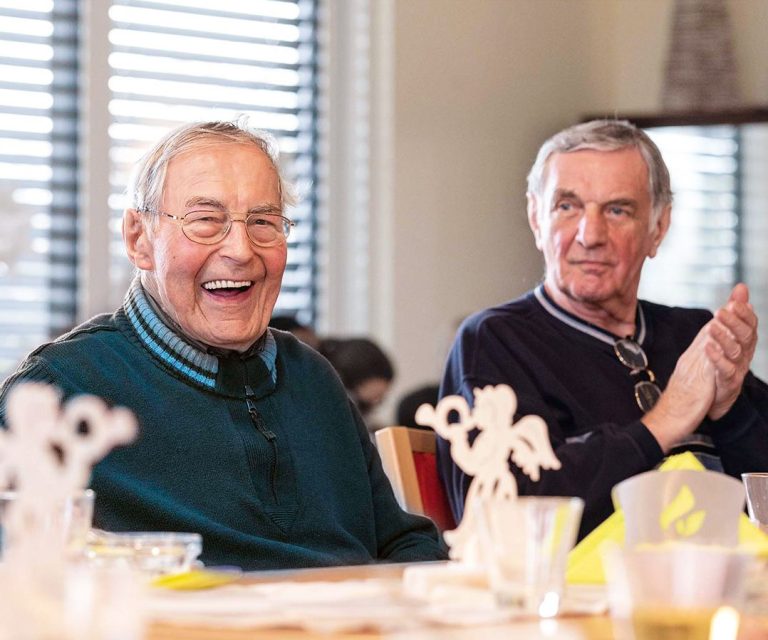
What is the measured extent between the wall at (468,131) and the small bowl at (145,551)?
3546mm

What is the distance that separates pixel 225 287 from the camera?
7.10 ft

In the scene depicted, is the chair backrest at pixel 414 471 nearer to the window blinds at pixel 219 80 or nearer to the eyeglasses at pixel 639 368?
the eyeglasses at pixel 639 368

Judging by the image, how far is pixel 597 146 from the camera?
2.71 meters

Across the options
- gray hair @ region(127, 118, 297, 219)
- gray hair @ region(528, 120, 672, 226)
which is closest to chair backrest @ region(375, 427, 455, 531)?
gray hair @ region(127, 118, 297, 219)

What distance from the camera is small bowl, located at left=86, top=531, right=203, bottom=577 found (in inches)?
53.9

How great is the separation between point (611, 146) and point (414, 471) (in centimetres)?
82

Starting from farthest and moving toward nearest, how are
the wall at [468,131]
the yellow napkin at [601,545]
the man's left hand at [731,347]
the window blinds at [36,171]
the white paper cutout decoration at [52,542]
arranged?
the wall at [468,131], the window blinds at [36,171], the man's left hand at [731,347], the yellow napkin at [601,545], the white paper cutout decoration at [52,542]

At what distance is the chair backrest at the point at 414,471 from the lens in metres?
2.20

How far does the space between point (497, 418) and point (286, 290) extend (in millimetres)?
3843

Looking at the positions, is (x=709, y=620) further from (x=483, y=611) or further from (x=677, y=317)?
(x=677, y=317)

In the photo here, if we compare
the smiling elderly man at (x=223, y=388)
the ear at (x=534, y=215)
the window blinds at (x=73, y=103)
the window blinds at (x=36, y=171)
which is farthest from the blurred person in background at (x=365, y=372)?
the smiling elderly man at (x=223, y=388)

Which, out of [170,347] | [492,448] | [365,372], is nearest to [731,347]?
[170,347]

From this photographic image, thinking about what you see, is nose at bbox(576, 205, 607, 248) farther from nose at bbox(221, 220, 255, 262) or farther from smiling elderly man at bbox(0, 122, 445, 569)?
nose at bbox(221, 220, 255, 262)

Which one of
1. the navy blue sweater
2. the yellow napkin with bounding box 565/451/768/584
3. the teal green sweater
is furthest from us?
the navy blue sweater
